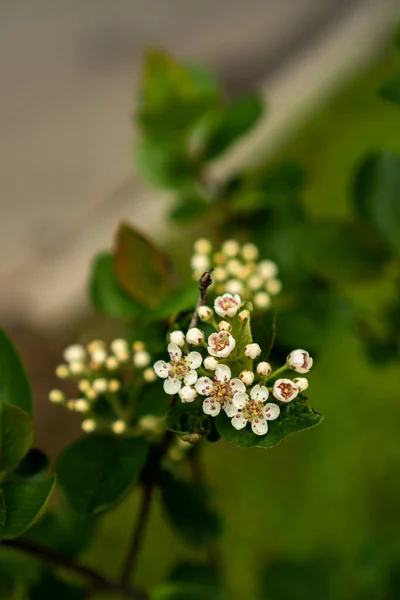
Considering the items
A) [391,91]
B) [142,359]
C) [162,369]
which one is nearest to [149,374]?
[142,359]

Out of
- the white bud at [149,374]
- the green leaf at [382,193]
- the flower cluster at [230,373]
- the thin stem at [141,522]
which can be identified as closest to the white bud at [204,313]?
the flower cluster at [230,373]

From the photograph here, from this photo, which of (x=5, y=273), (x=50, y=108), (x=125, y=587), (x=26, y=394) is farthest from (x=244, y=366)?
(x=50, y=108)

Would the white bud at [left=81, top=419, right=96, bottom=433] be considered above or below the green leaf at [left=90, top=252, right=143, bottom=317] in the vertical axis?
below

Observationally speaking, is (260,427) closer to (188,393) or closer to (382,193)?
(188,393)

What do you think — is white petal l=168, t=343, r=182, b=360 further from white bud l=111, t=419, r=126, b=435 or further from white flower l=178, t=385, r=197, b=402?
white bud l=111, t=419, r=126, b=435

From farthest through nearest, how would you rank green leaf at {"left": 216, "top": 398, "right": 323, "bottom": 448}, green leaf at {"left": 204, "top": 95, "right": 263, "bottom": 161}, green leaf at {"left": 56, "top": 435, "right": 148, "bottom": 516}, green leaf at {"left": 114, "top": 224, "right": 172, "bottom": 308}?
green leaf at {"left": 204, "top": 95, "right": 263, "bottom": 161} → green leaf at {"left": 114, "top": 224, "right": 172, "bottom": 308} → green leaf at {"left": 56, "top": 435, "right": 148, "bottom": 516} → green leaf at {"left": 216, "top": 398, "right": 323, "bottom": 448}

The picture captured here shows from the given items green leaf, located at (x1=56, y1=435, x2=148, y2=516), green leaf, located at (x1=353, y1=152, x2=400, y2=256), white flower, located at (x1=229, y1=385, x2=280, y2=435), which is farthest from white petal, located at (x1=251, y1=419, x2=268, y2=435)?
green leaf, located at (x1=353, y1=152, x2=400, y2=256)

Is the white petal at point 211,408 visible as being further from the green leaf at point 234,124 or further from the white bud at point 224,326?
the green leaf at point 234,124
